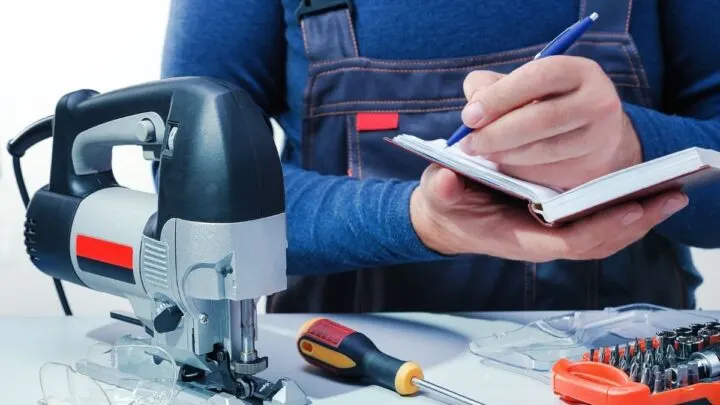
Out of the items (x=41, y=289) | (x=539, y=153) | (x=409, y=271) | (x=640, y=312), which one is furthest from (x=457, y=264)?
(x=41, y=289)

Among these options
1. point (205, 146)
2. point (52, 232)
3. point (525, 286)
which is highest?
point (205, 146)

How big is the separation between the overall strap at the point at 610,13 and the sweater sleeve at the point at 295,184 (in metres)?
0.27

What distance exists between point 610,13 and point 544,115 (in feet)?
1.14

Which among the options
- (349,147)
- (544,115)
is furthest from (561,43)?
(349,147)

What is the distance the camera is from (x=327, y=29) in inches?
36.3

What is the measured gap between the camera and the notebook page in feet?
2.02

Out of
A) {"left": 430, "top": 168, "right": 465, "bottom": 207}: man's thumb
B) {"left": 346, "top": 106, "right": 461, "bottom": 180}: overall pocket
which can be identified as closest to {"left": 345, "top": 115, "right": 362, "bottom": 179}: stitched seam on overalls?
{"left": 346, "top": 106, "right": 461, "bottom": 180}: overall pocket

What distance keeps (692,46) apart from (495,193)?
0.36 metres

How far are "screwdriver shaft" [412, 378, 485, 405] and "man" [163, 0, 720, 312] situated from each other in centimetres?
15

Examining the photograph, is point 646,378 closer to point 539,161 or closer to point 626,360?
point 626,360

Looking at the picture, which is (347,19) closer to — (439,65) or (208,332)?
(439,65)

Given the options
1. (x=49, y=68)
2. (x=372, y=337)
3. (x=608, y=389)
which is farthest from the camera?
(x=49, y=68)

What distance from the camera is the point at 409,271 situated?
0.95 m

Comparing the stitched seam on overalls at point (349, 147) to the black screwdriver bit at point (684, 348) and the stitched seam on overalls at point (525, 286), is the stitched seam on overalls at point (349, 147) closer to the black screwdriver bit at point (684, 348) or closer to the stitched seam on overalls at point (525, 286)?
the stitched seam on overalls at point (525, 286)
